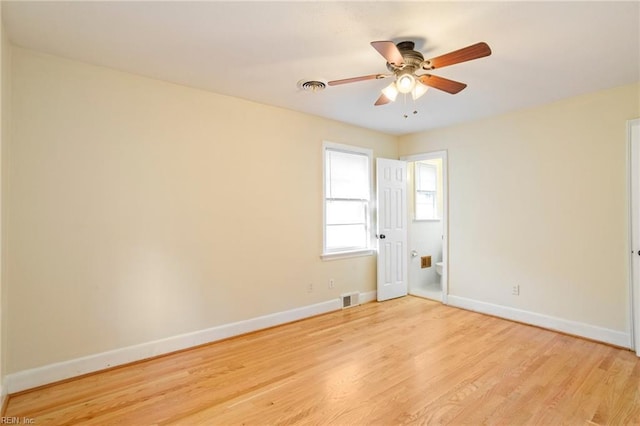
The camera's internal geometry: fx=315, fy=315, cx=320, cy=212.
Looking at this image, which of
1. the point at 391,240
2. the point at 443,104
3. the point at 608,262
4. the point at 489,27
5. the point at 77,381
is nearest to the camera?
the point at 489,27

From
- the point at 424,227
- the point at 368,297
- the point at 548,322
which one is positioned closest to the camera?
the point at 548,322

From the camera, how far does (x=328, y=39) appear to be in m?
2.25

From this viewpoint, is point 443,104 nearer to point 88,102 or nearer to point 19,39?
point 88,102

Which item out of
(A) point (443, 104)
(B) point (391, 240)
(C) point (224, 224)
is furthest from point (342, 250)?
(A) point (443, 104)

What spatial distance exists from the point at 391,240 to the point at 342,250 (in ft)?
2.97

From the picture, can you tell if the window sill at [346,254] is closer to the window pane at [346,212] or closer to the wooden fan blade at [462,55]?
the window pane at [346,212]

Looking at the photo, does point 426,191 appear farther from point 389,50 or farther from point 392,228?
point 389,50

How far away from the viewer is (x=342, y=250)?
4371 millimetres

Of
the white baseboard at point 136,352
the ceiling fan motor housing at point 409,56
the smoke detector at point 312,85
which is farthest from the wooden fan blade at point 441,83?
the white baseboard at point 136,352

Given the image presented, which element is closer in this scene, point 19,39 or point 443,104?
point 19,39

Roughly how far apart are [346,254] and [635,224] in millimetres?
3001

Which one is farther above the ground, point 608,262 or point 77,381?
point 608,262

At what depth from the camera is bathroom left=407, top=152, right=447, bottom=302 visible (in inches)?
207

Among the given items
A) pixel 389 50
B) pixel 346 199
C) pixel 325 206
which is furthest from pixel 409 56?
pixel 346 199
